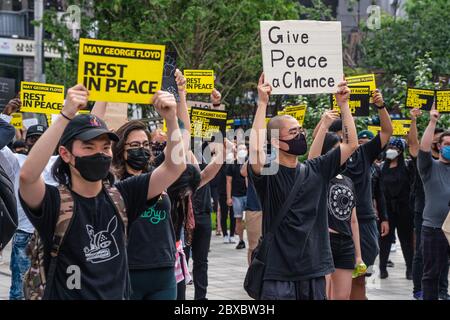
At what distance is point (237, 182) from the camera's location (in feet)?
53.9

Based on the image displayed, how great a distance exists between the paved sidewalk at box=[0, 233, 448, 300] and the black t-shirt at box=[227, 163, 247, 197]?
1.08 meters

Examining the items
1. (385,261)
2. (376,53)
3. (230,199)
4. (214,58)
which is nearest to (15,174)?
(385,261)

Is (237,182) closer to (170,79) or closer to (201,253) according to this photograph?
(201,253)

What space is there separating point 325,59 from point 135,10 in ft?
45.3

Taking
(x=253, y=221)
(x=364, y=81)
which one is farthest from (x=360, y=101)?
(x=253, y=221)

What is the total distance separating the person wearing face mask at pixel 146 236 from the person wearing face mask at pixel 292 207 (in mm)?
743

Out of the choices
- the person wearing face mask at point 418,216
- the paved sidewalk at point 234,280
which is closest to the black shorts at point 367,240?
the person wearing face mask at point 418,216

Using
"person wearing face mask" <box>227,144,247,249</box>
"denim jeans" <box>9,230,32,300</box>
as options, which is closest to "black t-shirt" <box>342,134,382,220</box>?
"denim jeans" <box>9,230,32,300</box>

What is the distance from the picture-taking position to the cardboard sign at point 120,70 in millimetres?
5000

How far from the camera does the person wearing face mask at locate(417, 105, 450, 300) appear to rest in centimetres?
907

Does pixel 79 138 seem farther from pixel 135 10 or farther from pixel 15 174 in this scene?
pixel 135 10

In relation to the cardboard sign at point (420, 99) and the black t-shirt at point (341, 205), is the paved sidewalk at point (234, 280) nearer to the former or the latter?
A: the cardboard sign at point (420, 99)

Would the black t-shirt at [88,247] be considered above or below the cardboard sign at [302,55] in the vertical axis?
below

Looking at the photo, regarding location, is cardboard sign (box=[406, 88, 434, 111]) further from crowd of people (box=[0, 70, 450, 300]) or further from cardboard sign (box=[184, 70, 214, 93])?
cardboard sign (box=[184, 70, 214, 93])
